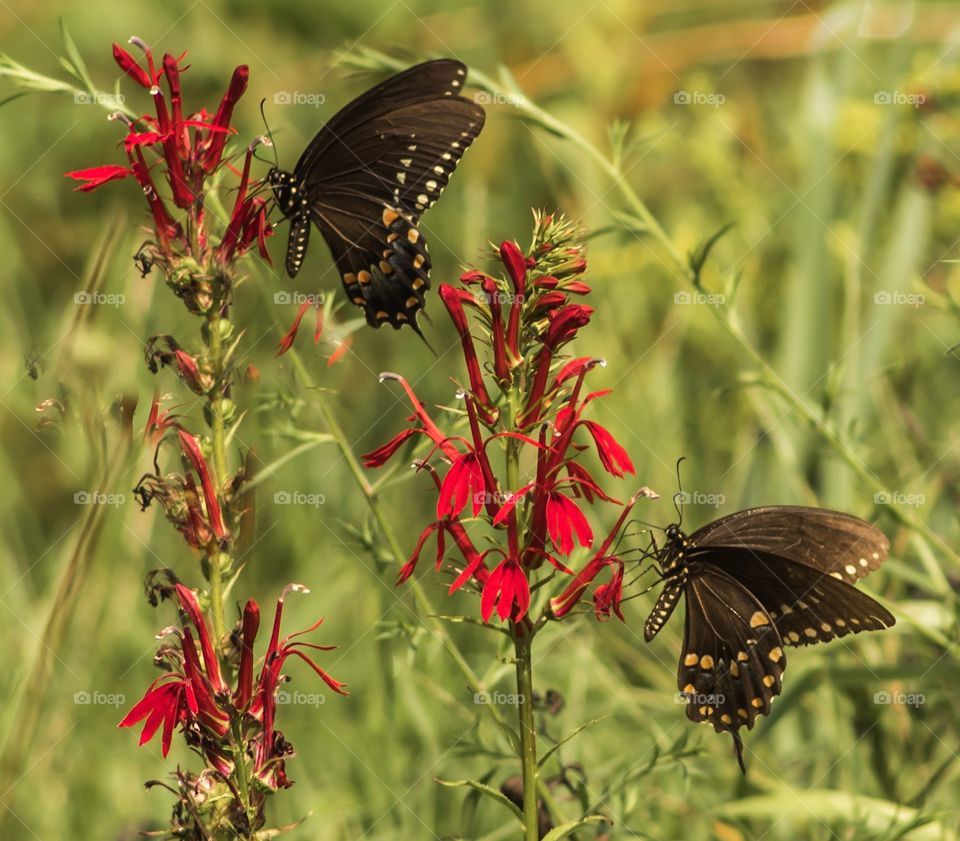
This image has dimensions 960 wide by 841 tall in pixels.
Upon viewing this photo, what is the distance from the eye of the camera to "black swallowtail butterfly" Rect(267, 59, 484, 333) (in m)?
2.58

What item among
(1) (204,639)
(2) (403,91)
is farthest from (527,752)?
(2) (403,91)

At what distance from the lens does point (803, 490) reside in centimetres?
367

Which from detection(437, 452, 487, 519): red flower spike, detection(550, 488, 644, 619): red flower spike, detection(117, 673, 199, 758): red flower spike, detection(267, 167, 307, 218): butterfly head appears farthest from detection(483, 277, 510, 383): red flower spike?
detection(267, 167, 307, 218): butterfly head

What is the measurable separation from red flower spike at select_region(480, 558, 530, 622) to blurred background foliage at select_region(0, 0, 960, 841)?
49cm

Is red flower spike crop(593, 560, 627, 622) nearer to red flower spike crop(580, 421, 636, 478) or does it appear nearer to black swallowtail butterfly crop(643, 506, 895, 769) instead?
red flower spike crop(580, 421, 636, 478)

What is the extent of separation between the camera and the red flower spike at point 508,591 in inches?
67.5

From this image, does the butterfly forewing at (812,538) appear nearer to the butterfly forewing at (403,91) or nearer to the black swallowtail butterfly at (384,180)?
the black swallowtail butterfly at (384,180)

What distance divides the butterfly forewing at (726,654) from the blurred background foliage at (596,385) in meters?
0.14

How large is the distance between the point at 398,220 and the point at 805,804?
155 centimetres

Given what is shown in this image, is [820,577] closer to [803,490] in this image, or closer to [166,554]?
[803,490]

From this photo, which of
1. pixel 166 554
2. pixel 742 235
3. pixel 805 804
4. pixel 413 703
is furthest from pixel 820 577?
pixel 742 235

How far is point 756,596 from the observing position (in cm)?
253

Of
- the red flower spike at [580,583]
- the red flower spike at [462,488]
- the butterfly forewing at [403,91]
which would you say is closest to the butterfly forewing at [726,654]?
the red flower spike at [580,583]

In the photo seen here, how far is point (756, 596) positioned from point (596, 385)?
1446 millimetres
